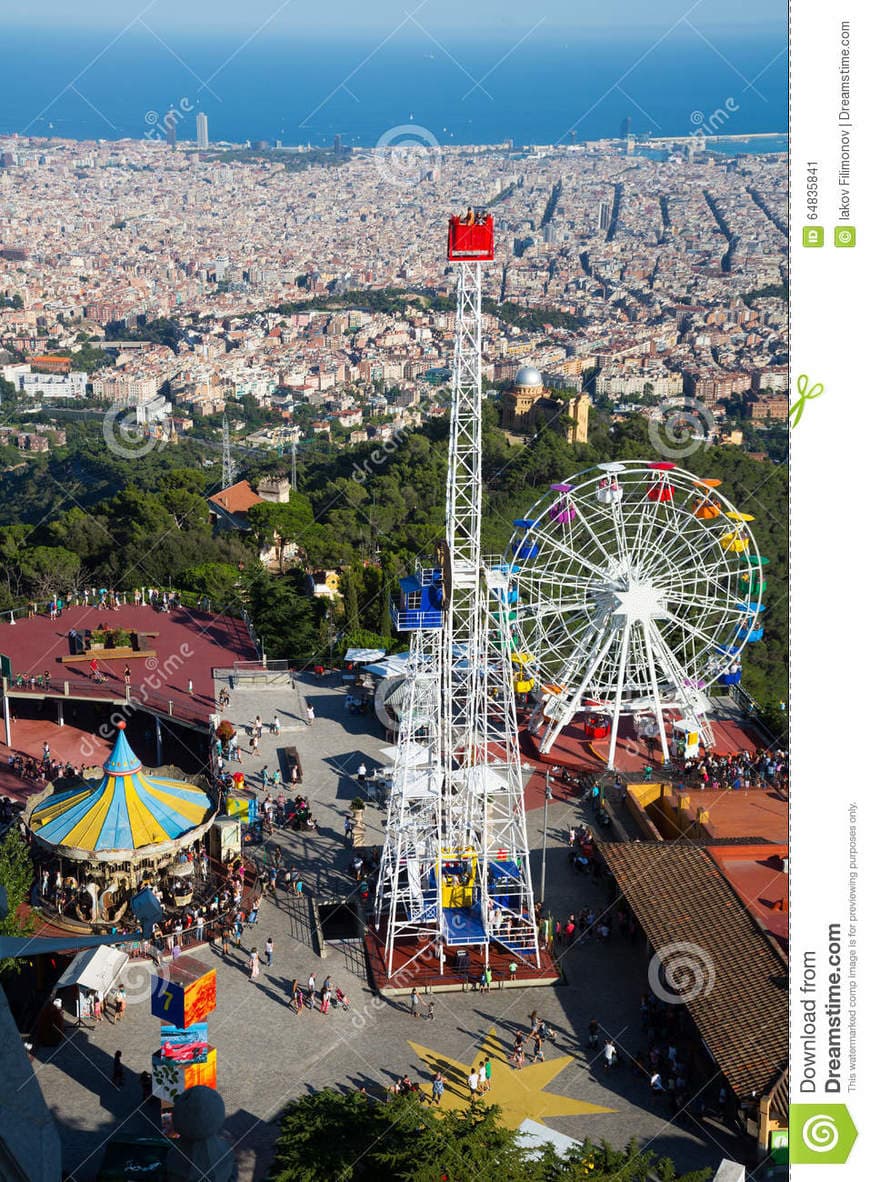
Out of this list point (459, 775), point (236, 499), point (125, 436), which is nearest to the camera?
point (459, 775)

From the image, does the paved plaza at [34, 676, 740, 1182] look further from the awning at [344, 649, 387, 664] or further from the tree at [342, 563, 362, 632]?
the tree at [342, 563, 362, 632]

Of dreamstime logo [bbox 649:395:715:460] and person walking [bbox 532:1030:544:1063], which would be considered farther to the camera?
→ dreamstime logo [bbox 649:395:715:460]

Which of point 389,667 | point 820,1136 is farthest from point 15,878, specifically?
point 820,1136

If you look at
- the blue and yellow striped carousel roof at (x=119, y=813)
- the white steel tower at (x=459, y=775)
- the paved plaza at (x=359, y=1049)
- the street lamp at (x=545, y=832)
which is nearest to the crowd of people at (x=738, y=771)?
the street lamp at (x=545, y=832)

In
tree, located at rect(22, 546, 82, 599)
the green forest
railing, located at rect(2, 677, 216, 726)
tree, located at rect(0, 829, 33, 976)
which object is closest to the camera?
tree, located at rect(0, 829, 33, 976)

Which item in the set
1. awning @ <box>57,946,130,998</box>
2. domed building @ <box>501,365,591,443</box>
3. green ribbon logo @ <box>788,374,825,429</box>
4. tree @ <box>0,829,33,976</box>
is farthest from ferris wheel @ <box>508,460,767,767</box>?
domed building @ <box>501,365,591,443</box>

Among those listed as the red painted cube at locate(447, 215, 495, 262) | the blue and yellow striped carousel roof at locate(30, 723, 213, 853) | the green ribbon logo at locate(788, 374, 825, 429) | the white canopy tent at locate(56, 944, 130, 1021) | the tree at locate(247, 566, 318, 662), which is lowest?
the white canopy tent at locate(56, 944, 130, 1021)

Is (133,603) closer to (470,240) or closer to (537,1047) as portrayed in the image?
(470,240)
